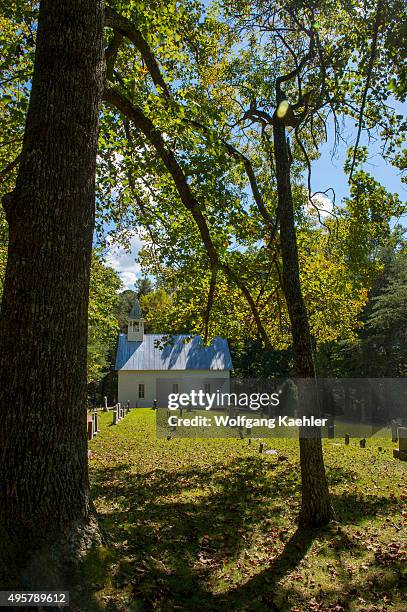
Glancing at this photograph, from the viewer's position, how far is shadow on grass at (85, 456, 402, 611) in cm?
476

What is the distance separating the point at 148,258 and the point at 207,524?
6864 mm

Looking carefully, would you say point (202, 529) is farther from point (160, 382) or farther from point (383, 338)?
point (160, 382)

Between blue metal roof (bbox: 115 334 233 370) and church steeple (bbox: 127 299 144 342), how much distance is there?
0.61m

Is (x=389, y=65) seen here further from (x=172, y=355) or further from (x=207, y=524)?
(x=172, y=355)

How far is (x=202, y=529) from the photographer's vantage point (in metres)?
7.33

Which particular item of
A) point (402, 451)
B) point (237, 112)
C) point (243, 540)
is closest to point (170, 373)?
point (402, 451)

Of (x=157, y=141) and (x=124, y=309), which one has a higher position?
(x=124, y=309)

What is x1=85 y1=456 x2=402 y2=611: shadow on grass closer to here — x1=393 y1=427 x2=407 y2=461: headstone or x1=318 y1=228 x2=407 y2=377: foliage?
x1=393 y1=427 x2=407 y2=461: headstone

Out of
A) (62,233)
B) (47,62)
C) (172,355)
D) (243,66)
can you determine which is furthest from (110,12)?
(172,355)

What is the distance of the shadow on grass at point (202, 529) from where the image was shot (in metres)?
4.76

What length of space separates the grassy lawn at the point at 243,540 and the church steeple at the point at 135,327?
3222 cm

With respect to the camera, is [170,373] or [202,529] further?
[170,373]

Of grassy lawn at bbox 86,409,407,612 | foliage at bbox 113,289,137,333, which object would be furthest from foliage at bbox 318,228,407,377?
foliage at bbox 113,289,137,333

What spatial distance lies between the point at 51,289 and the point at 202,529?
17.2 feet
